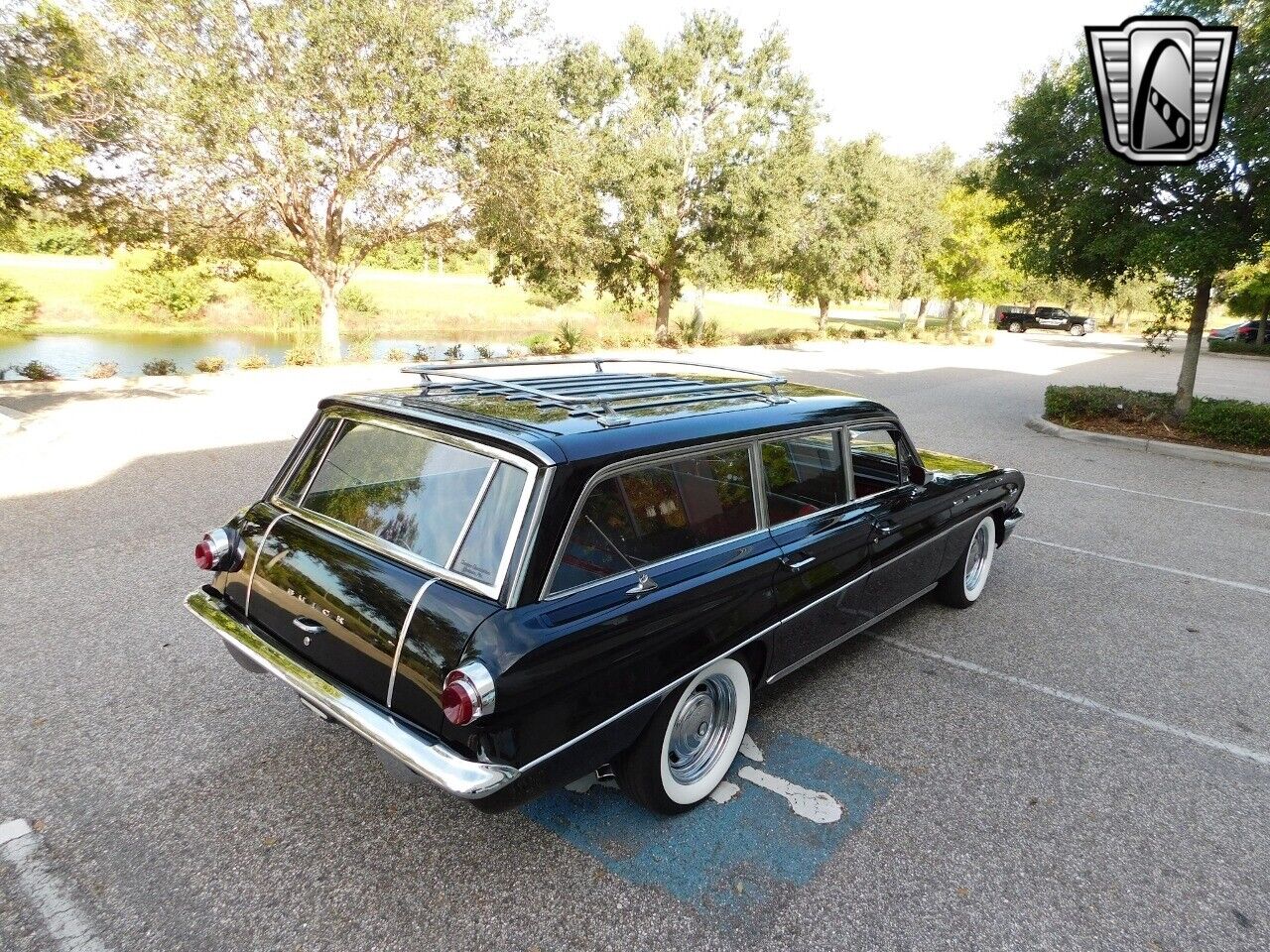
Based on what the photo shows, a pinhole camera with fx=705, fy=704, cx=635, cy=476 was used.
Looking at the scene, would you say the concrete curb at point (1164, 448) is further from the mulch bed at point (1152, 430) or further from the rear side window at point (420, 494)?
the rear side window at point (420, 494)

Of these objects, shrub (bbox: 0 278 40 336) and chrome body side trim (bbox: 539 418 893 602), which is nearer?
chrome body side trim (bbox: 539 418 893 602)

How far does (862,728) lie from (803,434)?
1.50 m

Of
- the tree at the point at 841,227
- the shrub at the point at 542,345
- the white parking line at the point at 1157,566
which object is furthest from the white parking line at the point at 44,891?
the tree at the point at 841,227

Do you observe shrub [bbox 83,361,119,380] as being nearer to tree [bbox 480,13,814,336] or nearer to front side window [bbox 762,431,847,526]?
tree [bbox 480,13,814,336]

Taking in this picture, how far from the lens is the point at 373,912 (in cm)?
237

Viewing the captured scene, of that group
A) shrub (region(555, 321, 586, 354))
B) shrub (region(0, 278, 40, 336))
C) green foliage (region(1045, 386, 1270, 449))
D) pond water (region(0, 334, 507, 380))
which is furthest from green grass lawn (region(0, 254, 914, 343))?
green foliage (region(1045, 386, 1270, 449))

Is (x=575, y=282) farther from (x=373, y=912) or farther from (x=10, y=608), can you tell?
(x=373, y=912)

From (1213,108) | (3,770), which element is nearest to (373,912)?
(3,770)

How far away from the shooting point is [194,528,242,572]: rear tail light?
303 centimetres

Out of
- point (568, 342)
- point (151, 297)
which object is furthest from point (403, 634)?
point (151, 297)

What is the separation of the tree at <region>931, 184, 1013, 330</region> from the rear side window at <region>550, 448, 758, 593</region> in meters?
32.8

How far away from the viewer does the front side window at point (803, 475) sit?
10.7ft

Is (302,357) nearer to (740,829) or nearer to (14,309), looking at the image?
(14,309)

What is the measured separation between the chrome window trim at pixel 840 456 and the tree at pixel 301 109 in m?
14.5
